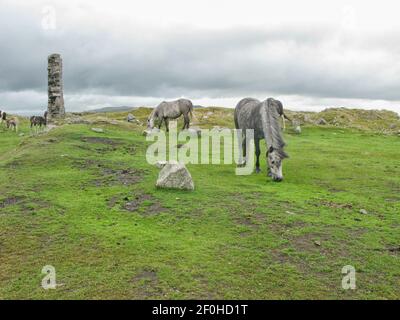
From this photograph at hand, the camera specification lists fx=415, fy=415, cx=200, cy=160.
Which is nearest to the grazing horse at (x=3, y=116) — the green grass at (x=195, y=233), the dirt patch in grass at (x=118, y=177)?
the green grass at (x=195, y=233)

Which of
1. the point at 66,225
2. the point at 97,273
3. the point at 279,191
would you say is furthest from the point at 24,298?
the point at 279,191

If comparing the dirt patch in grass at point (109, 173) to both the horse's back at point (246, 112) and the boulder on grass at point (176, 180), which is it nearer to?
the boulder on grass at point (176, 180)

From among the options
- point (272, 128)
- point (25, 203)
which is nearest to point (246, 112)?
point (272, 128)

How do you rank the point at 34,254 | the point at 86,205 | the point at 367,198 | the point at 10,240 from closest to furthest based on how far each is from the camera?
the point at 34,254, the point at 10,240, the point at 86,205, the point at 367,198

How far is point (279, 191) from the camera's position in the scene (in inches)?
616

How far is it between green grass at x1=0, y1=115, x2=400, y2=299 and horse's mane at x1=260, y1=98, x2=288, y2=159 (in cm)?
157

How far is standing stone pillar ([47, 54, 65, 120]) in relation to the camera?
1773 inches

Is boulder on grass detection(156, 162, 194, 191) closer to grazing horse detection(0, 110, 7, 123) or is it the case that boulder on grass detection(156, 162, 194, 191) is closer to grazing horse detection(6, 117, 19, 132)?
grazing horse detection(6, 117, 19, 132)

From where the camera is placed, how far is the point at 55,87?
45.6 m

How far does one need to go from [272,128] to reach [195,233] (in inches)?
316

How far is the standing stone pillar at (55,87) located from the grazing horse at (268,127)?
3047 centimetres
